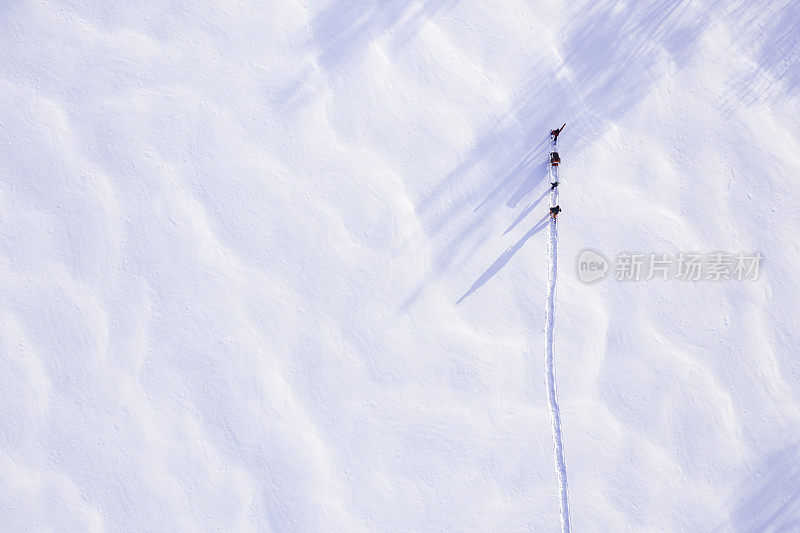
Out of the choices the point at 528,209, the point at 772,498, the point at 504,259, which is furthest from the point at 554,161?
the point at 772,498

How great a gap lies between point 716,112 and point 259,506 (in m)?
2.98

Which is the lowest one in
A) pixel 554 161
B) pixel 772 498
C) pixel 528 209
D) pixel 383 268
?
pixel 772 498

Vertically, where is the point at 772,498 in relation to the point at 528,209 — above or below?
below

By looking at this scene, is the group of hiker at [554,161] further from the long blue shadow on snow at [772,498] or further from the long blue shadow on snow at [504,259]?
the long blue shadow on snow at [772,498]

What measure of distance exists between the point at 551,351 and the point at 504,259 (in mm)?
503

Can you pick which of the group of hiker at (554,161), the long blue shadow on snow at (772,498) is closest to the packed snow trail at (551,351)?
the group of hiker at (554,161)

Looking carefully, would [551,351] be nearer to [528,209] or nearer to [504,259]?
[504,259]

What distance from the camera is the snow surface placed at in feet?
8.27

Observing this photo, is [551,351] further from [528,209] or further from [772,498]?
[772,498]

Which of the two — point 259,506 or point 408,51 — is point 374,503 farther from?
point 408,51

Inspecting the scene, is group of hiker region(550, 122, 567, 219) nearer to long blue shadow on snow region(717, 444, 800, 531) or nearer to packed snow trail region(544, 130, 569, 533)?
packed snow trail region(544, 130, 569, 533)

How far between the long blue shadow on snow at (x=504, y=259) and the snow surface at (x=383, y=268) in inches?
0.5

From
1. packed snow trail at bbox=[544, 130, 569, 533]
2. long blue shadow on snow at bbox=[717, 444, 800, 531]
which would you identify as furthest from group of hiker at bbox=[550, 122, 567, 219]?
long blue shadow on snow at bbox=[717, 444, 800, 531]

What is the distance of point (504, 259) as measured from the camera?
2.66 meters
